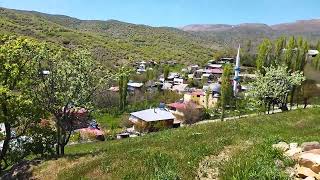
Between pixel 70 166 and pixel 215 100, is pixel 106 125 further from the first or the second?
pixel 70 166

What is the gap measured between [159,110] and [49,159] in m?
72.7

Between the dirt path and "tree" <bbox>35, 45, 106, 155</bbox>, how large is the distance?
10.4 m

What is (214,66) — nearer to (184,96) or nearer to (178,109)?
(184,96)

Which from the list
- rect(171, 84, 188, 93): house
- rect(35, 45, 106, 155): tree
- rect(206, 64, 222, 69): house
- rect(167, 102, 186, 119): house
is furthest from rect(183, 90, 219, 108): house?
rect(35, 45, 106, 155): tree

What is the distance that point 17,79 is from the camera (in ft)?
87.6

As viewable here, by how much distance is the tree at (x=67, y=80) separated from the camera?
1077 inches

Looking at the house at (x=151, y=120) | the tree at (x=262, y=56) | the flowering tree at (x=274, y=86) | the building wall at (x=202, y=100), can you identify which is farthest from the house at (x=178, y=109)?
the flowering tree at (x=274, y=86)

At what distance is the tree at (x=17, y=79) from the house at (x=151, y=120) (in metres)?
62.8

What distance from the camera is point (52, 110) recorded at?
92.6ft

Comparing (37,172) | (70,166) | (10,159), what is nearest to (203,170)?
(70,166)

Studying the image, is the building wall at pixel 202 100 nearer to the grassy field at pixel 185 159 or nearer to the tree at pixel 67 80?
the grassy field at pixel 185 159

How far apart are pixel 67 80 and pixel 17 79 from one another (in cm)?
303

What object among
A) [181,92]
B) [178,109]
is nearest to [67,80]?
[178,109]

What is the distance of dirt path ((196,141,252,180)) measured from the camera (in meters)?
18.2
